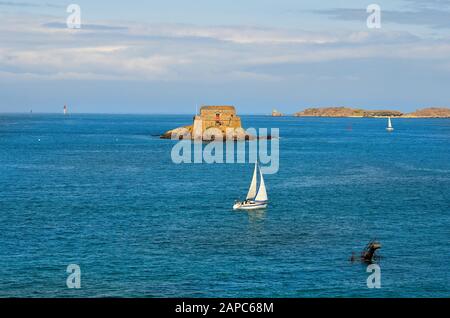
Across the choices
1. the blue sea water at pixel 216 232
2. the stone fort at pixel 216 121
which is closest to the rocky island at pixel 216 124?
the stone fort at pixel 216 121

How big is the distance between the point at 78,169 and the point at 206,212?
55223 mm

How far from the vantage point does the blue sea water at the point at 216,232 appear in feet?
146

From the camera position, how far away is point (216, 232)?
60.9m

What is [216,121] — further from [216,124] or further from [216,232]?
A: [216,232]

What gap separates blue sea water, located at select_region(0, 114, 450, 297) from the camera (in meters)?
44.6

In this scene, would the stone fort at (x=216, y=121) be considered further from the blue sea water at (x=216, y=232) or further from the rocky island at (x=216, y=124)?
the blue sea water at (x=216, y=232)

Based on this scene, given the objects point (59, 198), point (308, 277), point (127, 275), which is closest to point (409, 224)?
point (308, 277)

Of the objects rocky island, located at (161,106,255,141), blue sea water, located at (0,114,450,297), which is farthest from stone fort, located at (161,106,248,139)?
blue sea water, located at (0,114,450,297)

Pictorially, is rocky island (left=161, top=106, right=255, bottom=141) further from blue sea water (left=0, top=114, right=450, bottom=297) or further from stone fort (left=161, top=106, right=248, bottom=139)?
blue sea water (left=0, top=114, right=450, bottom=297)

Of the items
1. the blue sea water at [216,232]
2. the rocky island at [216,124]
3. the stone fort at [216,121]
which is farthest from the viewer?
the rocky island at [216,124]

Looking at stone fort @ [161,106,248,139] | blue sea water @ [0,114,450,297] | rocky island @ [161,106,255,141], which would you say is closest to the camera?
blue sea water @ [0,114,450,297]

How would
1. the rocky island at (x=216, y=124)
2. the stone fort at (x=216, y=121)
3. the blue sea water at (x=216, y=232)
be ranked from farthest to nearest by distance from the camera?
the rocky island at (x=216, y=124), the stone fort at (x=216, y=121), the blue sea water at (x=216, y=232)

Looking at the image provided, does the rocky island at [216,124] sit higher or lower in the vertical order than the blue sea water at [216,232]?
higher

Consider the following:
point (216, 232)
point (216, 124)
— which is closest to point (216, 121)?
point (216, 124)
